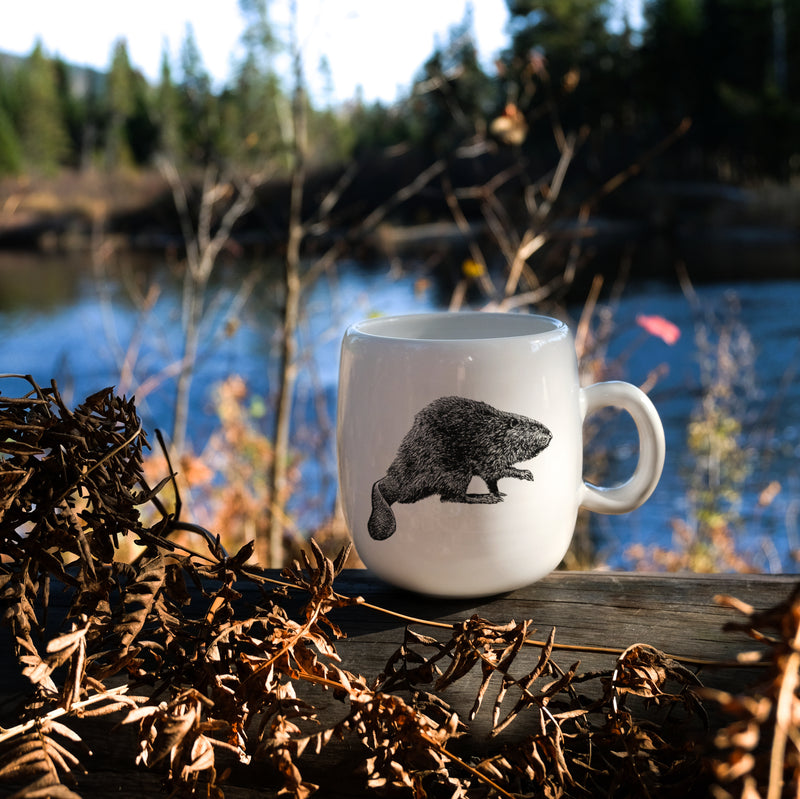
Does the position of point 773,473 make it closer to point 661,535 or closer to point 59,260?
point 661,535

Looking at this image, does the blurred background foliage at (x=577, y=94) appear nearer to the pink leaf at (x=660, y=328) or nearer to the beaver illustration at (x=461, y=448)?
the pink leaf at (x=660, y=328)

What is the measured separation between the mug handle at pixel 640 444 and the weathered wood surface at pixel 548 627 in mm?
71

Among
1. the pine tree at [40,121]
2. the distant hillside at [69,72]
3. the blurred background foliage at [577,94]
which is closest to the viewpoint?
the blurred background foliage at [577,94]

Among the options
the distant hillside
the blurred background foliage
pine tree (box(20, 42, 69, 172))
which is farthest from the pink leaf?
the distant hillside

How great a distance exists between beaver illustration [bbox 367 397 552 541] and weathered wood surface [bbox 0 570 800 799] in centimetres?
11

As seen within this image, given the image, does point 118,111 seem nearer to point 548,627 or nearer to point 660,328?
point 660,328

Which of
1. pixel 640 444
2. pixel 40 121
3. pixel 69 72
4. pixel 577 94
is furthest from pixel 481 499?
pixel 69 72

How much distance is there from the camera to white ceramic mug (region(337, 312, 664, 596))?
0.63 metres

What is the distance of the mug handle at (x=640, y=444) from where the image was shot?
28.0 inches

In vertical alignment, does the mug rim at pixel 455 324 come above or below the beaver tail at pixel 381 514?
above

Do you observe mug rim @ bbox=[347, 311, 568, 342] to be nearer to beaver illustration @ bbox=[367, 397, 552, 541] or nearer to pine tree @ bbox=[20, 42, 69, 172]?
beaver illustration @ bbox=[367, 397, 552, 541]

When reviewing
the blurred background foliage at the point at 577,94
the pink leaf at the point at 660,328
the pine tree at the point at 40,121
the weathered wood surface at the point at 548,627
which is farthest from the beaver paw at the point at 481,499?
the pine tree at the point at 40,121

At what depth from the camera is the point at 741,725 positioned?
30 cm

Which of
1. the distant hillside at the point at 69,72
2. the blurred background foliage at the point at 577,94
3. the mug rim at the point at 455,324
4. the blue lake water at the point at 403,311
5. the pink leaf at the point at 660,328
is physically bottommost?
the blue lake water at the point at 403,311
